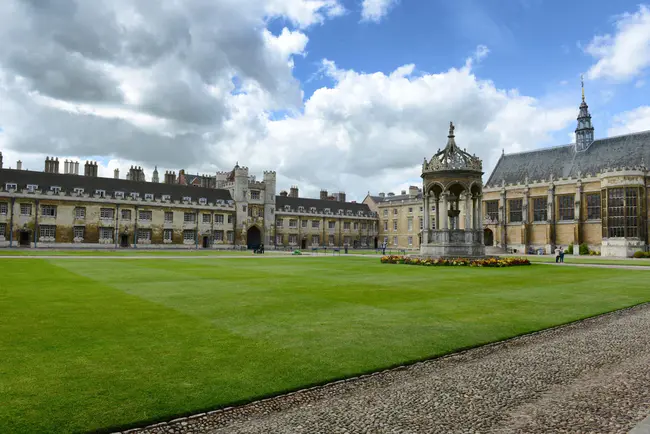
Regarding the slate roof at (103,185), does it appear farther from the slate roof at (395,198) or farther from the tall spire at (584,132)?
the tall spire at (584,132)

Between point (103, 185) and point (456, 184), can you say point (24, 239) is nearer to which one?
point (103, 185)

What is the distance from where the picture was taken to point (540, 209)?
6825cm

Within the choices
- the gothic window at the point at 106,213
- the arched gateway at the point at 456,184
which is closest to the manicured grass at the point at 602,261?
the arched gateway at the point at 456,184

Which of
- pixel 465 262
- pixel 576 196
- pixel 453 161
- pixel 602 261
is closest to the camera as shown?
pixel 465 262

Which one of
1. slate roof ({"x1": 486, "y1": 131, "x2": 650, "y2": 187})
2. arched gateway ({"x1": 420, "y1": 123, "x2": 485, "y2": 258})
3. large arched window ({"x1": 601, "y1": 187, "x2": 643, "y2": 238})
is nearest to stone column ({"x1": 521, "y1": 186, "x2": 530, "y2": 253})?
slate roof ({"x1": 486, "y1": 131, "x2": 650, "y2": 187})

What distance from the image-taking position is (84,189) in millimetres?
65312

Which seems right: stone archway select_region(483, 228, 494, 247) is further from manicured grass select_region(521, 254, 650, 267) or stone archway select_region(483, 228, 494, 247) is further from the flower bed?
the flower bed

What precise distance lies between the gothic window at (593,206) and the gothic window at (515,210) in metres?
9.94

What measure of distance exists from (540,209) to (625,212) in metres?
13.2

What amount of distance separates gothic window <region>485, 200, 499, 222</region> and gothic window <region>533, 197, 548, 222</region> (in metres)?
6.06

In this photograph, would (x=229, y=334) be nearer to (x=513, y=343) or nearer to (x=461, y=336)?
(x=461, y=336)

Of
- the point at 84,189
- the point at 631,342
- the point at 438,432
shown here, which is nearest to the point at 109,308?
the point at 438,432

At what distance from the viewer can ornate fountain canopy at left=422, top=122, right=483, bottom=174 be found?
35.6 meters

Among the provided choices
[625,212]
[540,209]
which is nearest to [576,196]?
[540,209]
